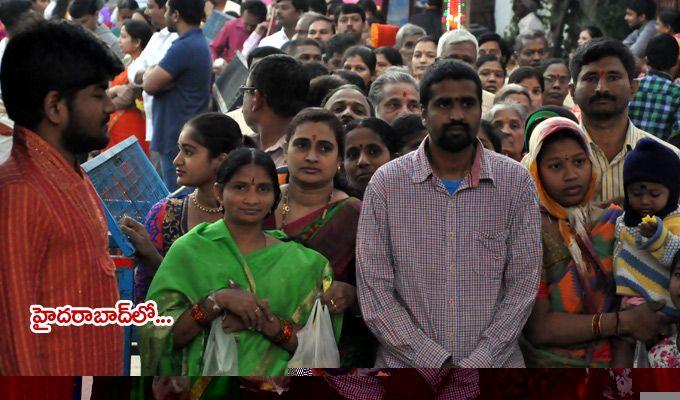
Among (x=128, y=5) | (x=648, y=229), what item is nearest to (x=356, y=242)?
(x=648, y=229)

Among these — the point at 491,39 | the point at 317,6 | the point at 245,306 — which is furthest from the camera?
the point at 317,6

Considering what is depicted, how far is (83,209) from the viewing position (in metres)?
3.29

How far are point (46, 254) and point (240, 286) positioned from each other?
781 mm

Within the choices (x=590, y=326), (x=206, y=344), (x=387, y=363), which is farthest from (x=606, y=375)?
(x=206, y=344)

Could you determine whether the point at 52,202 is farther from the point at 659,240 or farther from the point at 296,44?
the point at 296,44

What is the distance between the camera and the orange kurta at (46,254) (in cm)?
321

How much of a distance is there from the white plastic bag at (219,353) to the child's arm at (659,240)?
131 cm

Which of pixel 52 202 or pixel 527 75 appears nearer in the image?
pixel 52 202

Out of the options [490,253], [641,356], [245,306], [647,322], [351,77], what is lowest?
[641,356]

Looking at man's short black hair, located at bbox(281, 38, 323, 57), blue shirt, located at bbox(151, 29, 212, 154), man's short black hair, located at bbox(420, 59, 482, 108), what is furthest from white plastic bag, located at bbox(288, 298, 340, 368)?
man's short black hair, located at bbox(281, 38, 323, 57)

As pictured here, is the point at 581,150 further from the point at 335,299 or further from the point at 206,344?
the point at 206,344

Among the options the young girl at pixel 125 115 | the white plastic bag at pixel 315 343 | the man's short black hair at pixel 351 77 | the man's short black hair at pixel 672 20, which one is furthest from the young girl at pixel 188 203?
the man's short black hair at pixel 672 20

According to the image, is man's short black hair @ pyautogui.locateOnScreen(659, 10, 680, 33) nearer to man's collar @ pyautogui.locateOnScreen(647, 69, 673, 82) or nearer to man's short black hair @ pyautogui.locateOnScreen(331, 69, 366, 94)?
man's collar @ pyautogui.locateOnScreen(647, 69, 673, 82)

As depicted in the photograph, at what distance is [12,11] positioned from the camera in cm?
604
